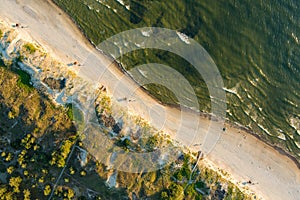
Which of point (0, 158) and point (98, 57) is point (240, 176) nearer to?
point (98, 57)

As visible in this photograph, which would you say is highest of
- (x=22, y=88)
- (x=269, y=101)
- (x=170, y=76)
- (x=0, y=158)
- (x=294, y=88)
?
(x=294, y=88)

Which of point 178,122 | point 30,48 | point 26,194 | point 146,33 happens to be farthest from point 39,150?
point 146,33

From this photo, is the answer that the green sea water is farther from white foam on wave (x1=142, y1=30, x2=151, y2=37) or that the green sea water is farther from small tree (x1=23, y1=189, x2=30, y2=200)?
small tree (x1=23, y1=189, x2=30, y2=200)

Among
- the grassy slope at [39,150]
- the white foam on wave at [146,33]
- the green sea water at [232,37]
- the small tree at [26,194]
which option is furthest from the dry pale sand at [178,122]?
the small tree at [26,194]

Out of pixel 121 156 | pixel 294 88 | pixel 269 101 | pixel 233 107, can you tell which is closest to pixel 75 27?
pixel 121 156

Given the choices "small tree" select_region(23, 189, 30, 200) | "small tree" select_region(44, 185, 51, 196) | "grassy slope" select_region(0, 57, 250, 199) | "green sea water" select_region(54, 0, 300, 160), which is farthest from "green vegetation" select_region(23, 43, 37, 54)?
"small tree" select_region(23, 189, 30, 200)

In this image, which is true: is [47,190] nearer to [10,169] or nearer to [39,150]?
[39,150]

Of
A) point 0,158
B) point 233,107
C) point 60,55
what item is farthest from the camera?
point 233,107
